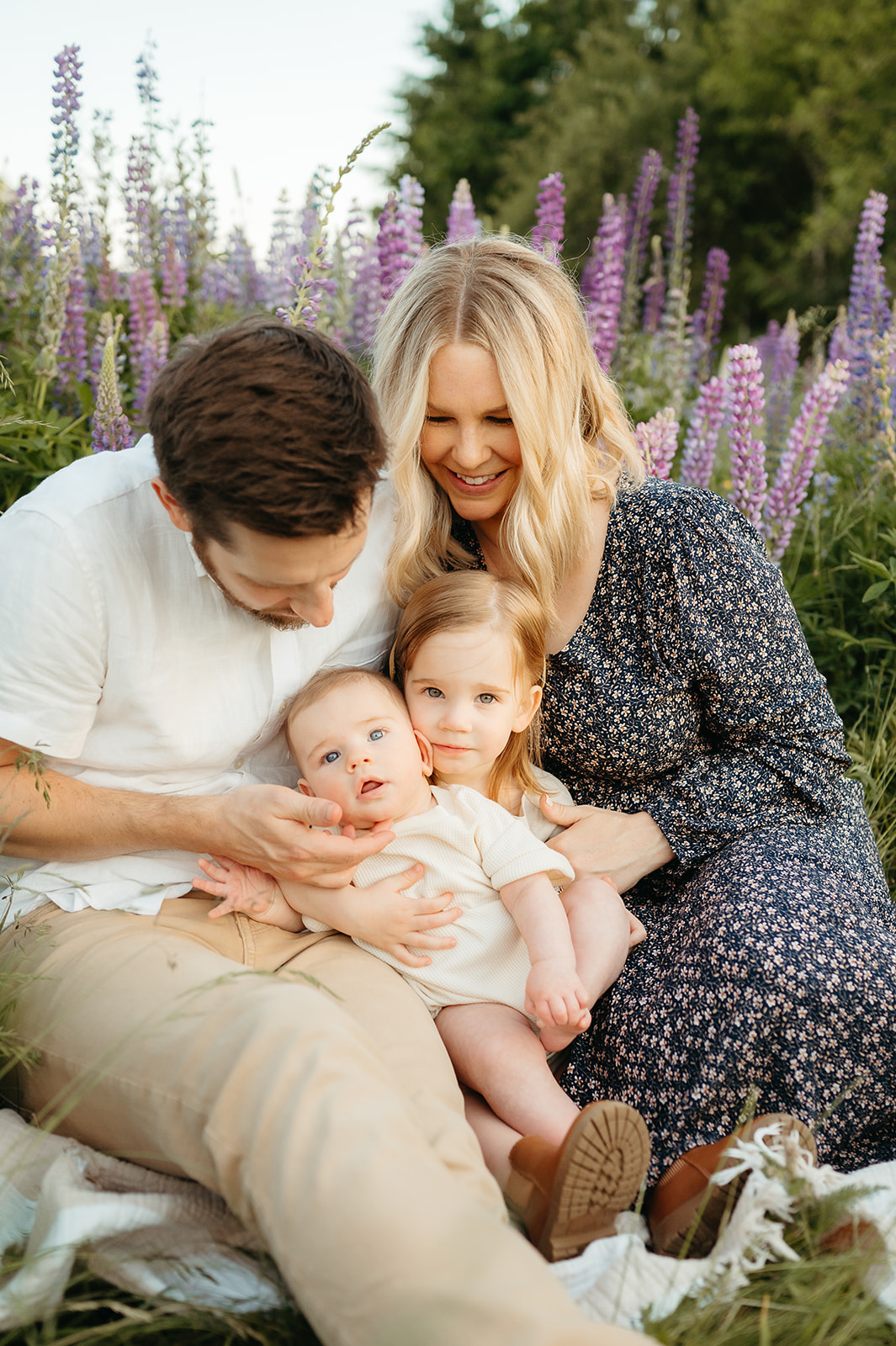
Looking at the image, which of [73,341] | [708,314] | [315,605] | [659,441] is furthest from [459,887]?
[708,314]

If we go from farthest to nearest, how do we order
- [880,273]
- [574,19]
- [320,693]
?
[574,19], [880,273], [320,693]

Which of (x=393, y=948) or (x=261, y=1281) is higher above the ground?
(x=393, y=948)

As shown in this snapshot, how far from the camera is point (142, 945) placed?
1985mm

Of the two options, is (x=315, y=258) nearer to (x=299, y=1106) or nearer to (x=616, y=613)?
(x=616, y=613)

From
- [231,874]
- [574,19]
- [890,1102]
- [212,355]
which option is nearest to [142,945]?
[231,874]

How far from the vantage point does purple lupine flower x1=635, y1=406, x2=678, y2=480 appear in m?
3.59

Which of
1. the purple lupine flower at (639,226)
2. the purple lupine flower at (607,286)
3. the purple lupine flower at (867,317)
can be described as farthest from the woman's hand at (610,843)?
the purple lupine flower at (639,226)

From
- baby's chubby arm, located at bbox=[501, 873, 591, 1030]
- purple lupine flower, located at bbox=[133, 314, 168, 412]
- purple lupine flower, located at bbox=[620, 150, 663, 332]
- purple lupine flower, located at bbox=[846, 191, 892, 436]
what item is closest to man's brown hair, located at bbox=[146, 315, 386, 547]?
baby's chubby arm, located at bbox=[501, 873, 591, 1030]

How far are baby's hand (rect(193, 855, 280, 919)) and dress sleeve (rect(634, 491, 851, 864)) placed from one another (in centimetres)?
104

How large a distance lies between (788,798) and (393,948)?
45.5 inches

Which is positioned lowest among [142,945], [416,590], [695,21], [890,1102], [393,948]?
[890,1102]

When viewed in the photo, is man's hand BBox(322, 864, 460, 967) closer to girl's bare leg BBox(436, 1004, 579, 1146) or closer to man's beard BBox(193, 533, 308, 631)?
girl's bare leg BBox(436, 1004, 579, 1146)

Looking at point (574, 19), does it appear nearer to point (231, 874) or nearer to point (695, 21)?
point (695, 21)

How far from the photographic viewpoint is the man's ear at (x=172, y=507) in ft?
6.48
